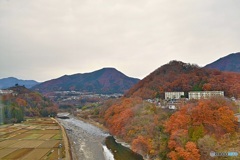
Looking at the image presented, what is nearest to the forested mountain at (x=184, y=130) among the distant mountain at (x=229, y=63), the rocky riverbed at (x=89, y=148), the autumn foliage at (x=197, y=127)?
the autumn foliage at (x=197, y=127)

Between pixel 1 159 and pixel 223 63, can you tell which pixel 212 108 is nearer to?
pixel 1 159

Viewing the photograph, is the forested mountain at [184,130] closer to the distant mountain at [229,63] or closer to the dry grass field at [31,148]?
the dry grass field at [31,148]

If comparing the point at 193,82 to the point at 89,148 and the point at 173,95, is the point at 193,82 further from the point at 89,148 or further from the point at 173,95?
the point at 89,148

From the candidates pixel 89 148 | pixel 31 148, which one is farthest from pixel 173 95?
pixel 31 148

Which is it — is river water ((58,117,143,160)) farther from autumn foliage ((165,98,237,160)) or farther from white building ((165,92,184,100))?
white building ((165,92,184,100))

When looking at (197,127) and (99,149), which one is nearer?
(197,127)

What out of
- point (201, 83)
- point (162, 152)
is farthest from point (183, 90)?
point (162, 152)

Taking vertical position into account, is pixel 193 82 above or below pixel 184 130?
above

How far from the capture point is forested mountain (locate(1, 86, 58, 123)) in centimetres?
6712

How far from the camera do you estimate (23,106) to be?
85000 millimetres

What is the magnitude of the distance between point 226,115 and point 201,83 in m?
37.3

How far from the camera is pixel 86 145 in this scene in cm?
3909

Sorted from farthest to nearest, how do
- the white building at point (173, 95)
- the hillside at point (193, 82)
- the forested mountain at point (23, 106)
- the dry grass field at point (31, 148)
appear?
1. the forested mountain at point (23, 106)
2. the white building at point (173, 95)
3. the hillside at point (193, 82)
4. the dry grass field at point (31, 148)

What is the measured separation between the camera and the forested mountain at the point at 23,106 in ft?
220
